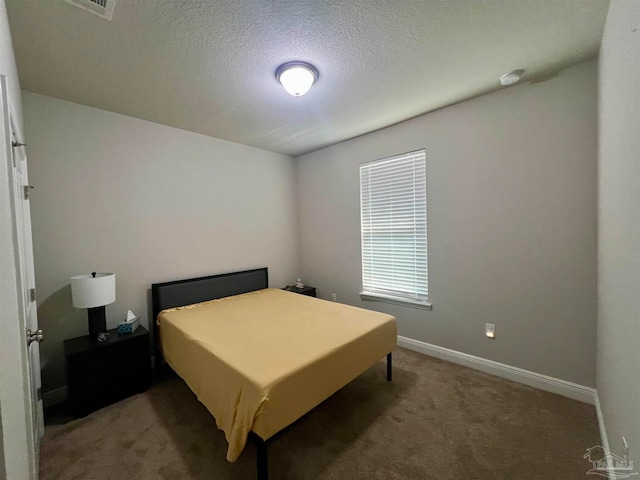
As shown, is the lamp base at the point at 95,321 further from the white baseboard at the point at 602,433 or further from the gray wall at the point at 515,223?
the white baseboard at the point at 602,433

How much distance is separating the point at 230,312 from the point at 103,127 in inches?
89.2

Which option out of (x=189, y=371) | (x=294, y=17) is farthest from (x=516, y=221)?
(x=189, y=371)

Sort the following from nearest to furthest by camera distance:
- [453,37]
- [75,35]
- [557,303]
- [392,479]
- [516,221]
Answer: [392,479], [75,35], [453,37], [557,303], [516,221]

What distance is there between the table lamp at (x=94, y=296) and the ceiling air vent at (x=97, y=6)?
1.85 metres

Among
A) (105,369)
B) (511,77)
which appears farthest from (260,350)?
(511,77)

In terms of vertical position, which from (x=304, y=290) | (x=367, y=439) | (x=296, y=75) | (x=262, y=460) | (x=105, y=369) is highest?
(x=296, y=75)

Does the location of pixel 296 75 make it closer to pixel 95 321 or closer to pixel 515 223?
pixel 515 223

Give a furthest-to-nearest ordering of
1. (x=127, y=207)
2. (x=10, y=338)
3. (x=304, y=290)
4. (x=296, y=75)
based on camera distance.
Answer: (x=304, y=290), (x=127, y=207), (x=296, y=75), (x=10, y=338)

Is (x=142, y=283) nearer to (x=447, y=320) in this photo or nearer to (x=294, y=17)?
(x=294, y=17)

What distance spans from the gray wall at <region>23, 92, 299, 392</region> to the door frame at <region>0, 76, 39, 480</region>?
1445mm

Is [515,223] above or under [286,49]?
under

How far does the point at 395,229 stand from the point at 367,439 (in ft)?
7.18

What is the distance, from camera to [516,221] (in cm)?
229

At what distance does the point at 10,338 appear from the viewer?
99cm
